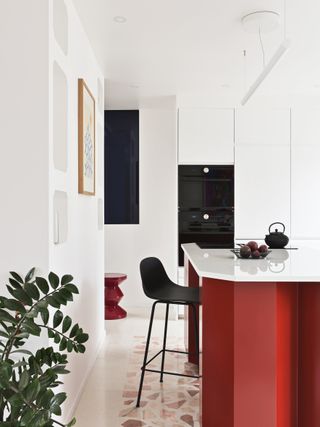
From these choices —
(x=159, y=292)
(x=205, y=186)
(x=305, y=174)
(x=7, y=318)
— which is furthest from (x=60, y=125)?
(x=305, y=174)

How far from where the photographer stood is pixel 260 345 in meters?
2.23

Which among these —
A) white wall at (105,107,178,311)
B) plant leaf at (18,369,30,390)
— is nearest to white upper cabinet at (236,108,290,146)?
white wall at (105,107,178,311)

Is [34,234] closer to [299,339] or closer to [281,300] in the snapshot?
[281,300]

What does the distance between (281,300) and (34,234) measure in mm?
1289

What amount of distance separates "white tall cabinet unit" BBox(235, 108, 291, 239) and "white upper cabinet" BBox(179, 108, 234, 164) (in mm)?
123

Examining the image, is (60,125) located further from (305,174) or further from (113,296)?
(305,174)

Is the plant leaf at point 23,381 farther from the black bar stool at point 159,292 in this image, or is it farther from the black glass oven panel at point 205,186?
the black glass oven panel at point 205,186

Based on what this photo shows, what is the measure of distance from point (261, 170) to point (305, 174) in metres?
0.54

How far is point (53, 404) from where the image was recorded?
4.65 ft

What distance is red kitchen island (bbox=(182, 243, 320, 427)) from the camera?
2.22 m

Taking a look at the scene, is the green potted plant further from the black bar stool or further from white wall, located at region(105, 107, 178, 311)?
white wall, located at region(105, 107, 178, 311)

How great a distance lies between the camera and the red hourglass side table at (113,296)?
5195 millimetres

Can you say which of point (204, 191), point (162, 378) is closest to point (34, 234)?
point (162, 378)

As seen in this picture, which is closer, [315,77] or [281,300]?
[281,300]
